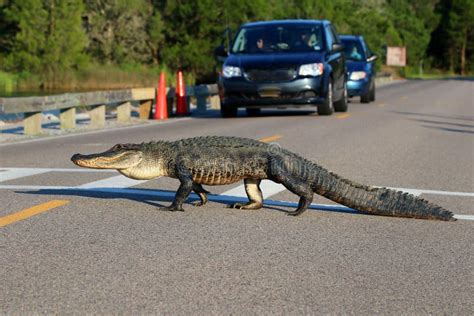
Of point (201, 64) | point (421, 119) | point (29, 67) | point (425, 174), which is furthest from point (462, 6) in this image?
point (425, 174)

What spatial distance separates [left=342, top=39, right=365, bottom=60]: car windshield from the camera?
3256 centimetres

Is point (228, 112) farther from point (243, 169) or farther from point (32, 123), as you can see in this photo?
point (243, 169)

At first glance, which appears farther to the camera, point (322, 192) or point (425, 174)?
point (425, 174)

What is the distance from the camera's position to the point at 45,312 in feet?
16.7

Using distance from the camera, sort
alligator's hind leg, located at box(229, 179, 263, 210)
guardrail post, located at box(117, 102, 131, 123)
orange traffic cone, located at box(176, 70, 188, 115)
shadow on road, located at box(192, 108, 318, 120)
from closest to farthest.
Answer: alligator's hind leg, located at box(229, 179, 263, 210), guardrail post, located at box(117, 102, 131, 123), shadow on road, located at box(192, 108, 318, 120), orange traffic cone, located at box(176, 70, 188, 115)

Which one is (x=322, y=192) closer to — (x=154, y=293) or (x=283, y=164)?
(x=283, y=164)

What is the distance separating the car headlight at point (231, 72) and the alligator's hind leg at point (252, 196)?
43.8ft

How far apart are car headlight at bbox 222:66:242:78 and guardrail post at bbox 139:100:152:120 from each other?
2559 millimetres

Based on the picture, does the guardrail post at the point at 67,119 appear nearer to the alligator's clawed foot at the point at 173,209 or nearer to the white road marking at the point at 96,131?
the white road marking at the point at 96,131

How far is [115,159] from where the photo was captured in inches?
324

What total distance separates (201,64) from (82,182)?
60.1 metres

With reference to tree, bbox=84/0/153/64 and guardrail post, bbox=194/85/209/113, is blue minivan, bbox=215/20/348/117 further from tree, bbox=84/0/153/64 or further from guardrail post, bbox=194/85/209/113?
tree, bbox=84/0/153/64

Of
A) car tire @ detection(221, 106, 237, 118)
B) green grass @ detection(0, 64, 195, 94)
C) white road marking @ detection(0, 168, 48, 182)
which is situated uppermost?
white road marking @ detection(0, 168, 48, 182)

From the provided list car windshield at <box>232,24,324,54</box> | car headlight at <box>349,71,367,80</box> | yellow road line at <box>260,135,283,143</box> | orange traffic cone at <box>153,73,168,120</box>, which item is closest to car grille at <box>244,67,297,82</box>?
car windshield at <box>232,24,324,54</box>
